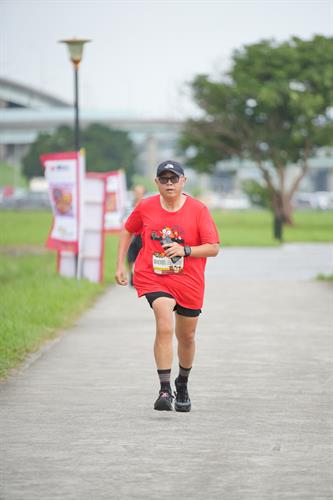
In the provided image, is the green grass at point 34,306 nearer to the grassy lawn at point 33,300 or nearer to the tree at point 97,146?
the grassy lawn at point 33,300

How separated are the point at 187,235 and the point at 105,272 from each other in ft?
55.2

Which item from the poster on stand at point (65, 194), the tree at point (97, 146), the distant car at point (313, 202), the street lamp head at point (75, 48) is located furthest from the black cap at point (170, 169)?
the tree at point (97, 146)

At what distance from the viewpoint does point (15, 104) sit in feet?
491

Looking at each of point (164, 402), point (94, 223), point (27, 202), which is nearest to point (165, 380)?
point (164, 402)

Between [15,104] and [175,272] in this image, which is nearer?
[175,272]

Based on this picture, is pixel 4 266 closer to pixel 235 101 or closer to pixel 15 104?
pixel 235 101

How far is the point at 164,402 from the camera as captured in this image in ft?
28.8

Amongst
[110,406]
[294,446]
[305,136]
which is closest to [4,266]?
[110,406]

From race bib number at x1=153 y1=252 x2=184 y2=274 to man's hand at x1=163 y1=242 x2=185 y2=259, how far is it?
162 millimetres

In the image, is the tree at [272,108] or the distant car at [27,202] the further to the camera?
the distant car at [27,202]

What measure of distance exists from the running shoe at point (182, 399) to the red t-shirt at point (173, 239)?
55 cm

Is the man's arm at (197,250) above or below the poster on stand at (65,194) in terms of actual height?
above

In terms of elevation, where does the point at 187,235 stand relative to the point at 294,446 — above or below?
above

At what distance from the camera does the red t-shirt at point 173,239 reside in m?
8.61
